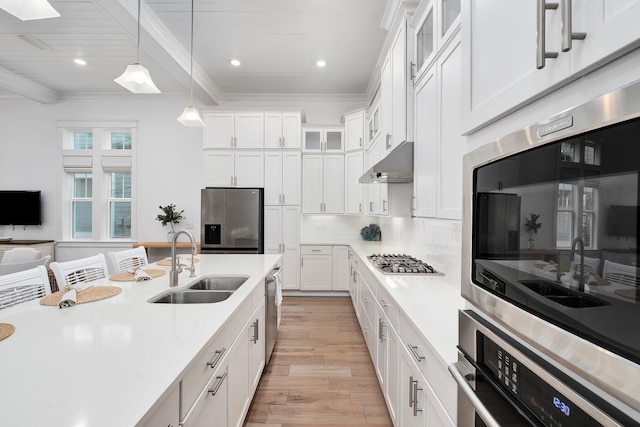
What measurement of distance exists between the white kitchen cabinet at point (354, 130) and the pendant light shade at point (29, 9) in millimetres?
3639

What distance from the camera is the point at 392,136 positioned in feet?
8.55

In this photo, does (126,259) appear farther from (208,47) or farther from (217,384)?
(208,47)

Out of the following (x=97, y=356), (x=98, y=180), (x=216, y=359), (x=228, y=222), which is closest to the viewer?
(x=97, y=356)

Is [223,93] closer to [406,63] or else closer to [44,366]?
[406,63]

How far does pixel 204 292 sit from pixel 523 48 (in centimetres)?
192

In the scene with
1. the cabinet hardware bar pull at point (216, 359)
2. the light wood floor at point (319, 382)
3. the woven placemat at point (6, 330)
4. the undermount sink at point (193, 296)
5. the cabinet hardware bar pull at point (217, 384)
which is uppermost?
the woven placemat at point (6, 330)

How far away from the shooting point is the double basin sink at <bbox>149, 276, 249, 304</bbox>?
1.87m

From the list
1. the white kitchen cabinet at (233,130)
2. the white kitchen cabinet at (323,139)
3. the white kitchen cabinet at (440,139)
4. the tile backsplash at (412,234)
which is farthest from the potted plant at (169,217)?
the white kitchen cabinet at (440,139)

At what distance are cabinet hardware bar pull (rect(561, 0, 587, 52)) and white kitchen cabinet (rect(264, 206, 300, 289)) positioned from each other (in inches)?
166

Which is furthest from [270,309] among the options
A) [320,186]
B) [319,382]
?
[320,186]

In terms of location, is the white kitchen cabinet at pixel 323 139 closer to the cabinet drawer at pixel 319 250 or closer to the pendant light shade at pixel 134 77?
the cabinet drawer at pixel 319 250

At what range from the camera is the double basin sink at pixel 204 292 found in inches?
73.7

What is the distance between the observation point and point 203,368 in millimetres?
1132

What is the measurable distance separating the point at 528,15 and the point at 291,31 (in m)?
3.14
